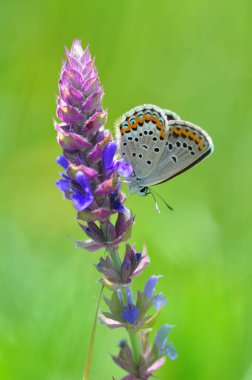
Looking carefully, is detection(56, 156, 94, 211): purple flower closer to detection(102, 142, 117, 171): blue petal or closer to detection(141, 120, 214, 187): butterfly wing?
detection(102, 142, 117, 171): blue petal

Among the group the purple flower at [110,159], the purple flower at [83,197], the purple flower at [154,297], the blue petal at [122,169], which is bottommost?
the purple flower at [154,297]

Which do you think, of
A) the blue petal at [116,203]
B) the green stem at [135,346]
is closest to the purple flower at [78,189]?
the blue petal at [116,203]

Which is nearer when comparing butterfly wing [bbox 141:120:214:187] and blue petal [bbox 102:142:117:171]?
blue petal [bbox 102:142:117:171]

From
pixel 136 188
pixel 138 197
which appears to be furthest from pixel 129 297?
pixel 138 197

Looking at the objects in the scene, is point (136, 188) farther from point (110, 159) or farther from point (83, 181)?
point (83, 181)

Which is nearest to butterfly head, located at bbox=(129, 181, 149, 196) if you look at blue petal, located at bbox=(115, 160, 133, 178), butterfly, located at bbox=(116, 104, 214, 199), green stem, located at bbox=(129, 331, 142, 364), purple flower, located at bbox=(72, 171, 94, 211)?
butterfly, located at bbox=(116, 104, 214, 199)

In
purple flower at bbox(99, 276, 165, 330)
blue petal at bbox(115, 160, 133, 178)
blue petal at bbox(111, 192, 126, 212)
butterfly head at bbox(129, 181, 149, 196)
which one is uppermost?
blue petal at bbox(115, 160, 133, 178)

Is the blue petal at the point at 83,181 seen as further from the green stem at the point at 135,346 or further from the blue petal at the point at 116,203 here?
the green stem at the point at 135,346
